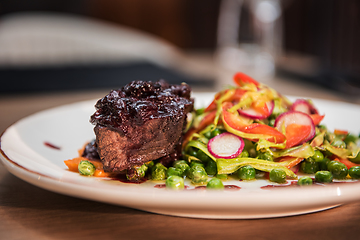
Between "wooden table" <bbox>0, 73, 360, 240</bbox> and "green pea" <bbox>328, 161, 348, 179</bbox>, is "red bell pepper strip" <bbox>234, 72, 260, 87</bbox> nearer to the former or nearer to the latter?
"green pea" <bbox>328, 161, 348, 179</bbox>

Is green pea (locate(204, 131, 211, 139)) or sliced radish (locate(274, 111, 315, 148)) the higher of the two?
sliced radish (locate(274, 111, 315, 148))

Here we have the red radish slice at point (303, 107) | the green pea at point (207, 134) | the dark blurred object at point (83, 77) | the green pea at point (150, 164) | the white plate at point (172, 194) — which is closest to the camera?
the white plate at point (172, 194)

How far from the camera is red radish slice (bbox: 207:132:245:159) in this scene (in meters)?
2.69

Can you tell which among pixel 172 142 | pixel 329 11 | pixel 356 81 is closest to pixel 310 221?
pixel 172 142

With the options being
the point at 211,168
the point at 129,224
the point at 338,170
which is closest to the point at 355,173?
the point at 338,170

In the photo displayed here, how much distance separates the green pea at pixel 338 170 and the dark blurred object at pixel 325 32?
9.04 meters

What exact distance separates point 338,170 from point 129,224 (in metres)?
1.56

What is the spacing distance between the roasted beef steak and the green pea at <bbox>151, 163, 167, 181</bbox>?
84 mm

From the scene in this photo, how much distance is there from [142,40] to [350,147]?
34.2ft

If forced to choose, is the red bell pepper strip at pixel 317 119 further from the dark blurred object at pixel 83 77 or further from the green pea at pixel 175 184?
the dark blurred object at pixel 83 77

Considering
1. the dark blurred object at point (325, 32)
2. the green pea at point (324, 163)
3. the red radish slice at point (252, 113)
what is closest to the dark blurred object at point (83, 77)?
the dark blurred object at point (325, 32)

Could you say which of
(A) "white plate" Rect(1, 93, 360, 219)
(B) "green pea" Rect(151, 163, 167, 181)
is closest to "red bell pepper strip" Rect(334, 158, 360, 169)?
(A) "white plate" Rect(1, 93, 360, 219)

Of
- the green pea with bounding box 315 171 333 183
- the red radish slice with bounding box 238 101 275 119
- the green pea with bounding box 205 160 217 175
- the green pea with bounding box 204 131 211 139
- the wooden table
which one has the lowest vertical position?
the wooden table

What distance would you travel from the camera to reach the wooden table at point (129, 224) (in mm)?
1811
